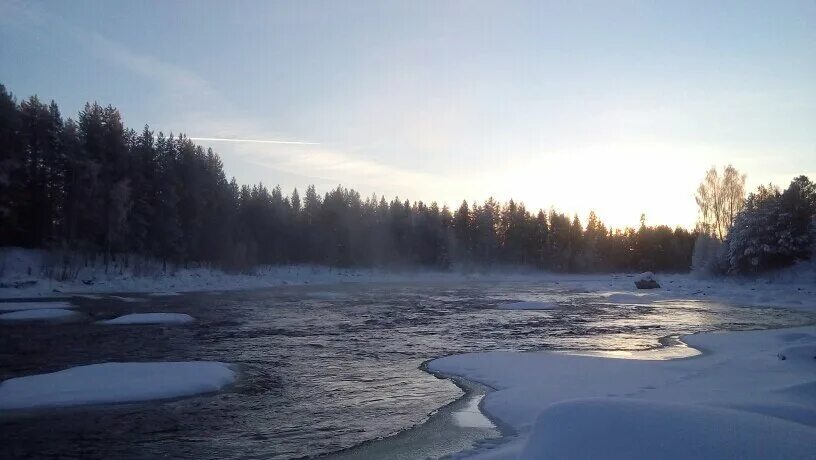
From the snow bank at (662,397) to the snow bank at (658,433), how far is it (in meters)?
0.01

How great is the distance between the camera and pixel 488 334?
81.3ft

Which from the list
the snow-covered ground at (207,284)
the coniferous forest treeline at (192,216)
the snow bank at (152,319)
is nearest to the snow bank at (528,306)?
the snow-covered ground at (207,284)

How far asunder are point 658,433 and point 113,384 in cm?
1266

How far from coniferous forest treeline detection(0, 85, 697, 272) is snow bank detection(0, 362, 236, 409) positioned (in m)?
44.6

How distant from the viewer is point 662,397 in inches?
447

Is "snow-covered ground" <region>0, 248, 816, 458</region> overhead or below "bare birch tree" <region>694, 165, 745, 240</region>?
below

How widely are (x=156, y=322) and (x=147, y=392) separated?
15645mm

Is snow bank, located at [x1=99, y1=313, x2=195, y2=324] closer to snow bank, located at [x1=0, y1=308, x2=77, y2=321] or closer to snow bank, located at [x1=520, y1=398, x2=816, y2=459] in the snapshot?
snow bank, located at [x1=0, y1=308, x2=77, y2=321]

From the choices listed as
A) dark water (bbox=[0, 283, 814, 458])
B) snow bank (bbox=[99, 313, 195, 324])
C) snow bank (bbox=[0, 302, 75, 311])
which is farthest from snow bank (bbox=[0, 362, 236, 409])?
snow bank (bbox=[0, 302, 75, 311])

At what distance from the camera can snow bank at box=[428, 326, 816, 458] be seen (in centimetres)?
673

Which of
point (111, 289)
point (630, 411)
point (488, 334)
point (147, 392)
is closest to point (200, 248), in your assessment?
point (111, 289)

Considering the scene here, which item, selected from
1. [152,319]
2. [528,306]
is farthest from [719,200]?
A: [152,319]

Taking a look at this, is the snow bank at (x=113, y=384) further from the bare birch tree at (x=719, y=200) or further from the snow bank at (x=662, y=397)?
the bare birch tree at (x=719, y=200)

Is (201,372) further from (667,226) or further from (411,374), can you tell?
A: (667,226)
